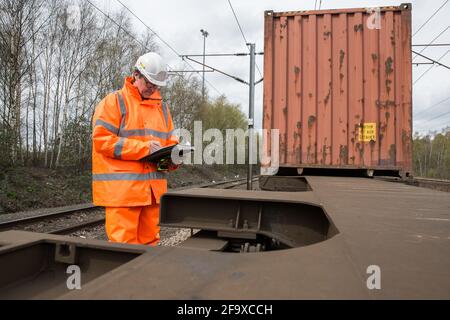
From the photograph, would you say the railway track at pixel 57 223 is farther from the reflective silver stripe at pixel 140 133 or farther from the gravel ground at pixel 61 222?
the reflective silver stripe at pixel 140 133

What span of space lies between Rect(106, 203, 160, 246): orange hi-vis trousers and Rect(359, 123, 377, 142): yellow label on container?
4069 mm

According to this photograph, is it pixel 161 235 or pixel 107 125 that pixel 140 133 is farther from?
pixel 161 235

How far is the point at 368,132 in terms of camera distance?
5.32 m

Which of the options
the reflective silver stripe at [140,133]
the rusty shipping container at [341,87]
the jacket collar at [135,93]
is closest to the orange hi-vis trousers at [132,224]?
the reflective silver stripe at [140,133]

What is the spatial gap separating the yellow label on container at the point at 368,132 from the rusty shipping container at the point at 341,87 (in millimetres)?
16

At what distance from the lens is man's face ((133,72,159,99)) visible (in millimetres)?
2676

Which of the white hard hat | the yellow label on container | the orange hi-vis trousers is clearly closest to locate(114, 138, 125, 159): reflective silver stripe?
the orange hi-vis trousers

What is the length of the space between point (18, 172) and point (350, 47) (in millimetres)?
10938

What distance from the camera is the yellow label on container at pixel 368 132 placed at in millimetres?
5289

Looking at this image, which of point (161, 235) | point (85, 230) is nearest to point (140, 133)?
point (161, 235)

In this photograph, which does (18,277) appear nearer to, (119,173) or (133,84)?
(119,173)

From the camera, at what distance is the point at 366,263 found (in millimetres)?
938

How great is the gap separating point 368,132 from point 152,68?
4127 millimetres
